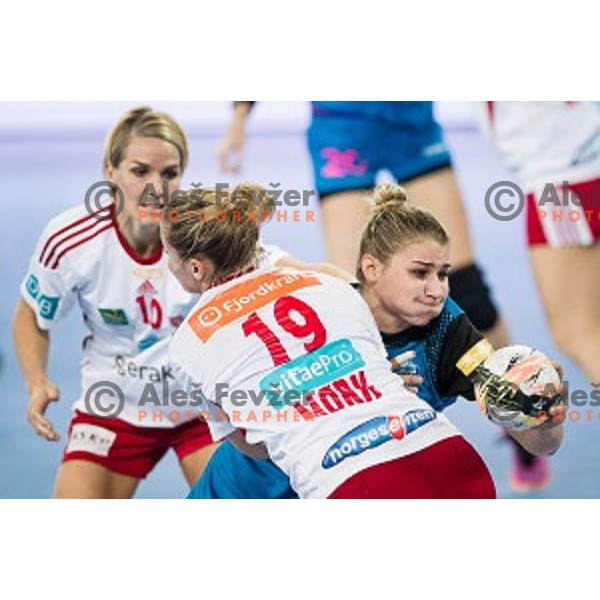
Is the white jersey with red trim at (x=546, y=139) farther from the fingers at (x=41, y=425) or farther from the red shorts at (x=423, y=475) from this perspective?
the fingers at (x=41, y=425)

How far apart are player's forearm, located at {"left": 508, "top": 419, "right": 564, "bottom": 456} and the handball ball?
3.4 inches

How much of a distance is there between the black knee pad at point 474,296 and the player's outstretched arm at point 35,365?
36.9 inches

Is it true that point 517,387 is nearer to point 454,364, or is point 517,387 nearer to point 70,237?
point 454,364

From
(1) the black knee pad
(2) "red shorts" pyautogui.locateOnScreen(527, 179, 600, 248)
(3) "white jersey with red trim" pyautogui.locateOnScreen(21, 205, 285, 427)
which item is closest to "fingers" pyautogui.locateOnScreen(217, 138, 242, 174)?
(3) "white jersey with red trim" pyautogui.locateOnScreen(21, 205, 285, 427)

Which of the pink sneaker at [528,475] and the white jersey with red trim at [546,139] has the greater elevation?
the white jersey with red trim at [546,139]

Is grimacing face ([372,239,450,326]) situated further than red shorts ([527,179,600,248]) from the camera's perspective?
No

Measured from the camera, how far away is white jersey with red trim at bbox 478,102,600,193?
268 cm

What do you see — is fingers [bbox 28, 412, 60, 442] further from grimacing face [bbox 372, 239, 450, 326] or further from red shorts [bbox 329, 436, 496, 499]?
grimacing face [bbox 372, 239, 450, 326]

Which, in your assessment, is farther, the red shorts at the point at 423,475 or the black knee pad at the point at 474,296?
the black knee pad at the point at 474,296

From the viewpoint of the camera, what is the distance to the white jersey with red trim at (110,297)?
2670 mm

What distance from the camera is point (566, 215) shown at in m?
2.69

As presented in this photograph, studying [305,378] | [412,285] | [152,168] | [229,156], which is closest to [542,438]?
[412,285]

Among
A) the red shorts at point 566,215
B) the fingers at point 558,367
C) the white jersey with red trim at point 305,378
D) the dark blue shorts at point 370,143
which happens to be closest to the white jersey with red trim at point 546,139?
the red shorts at point 566,215

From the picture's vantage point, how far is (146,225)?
2.66 meters
